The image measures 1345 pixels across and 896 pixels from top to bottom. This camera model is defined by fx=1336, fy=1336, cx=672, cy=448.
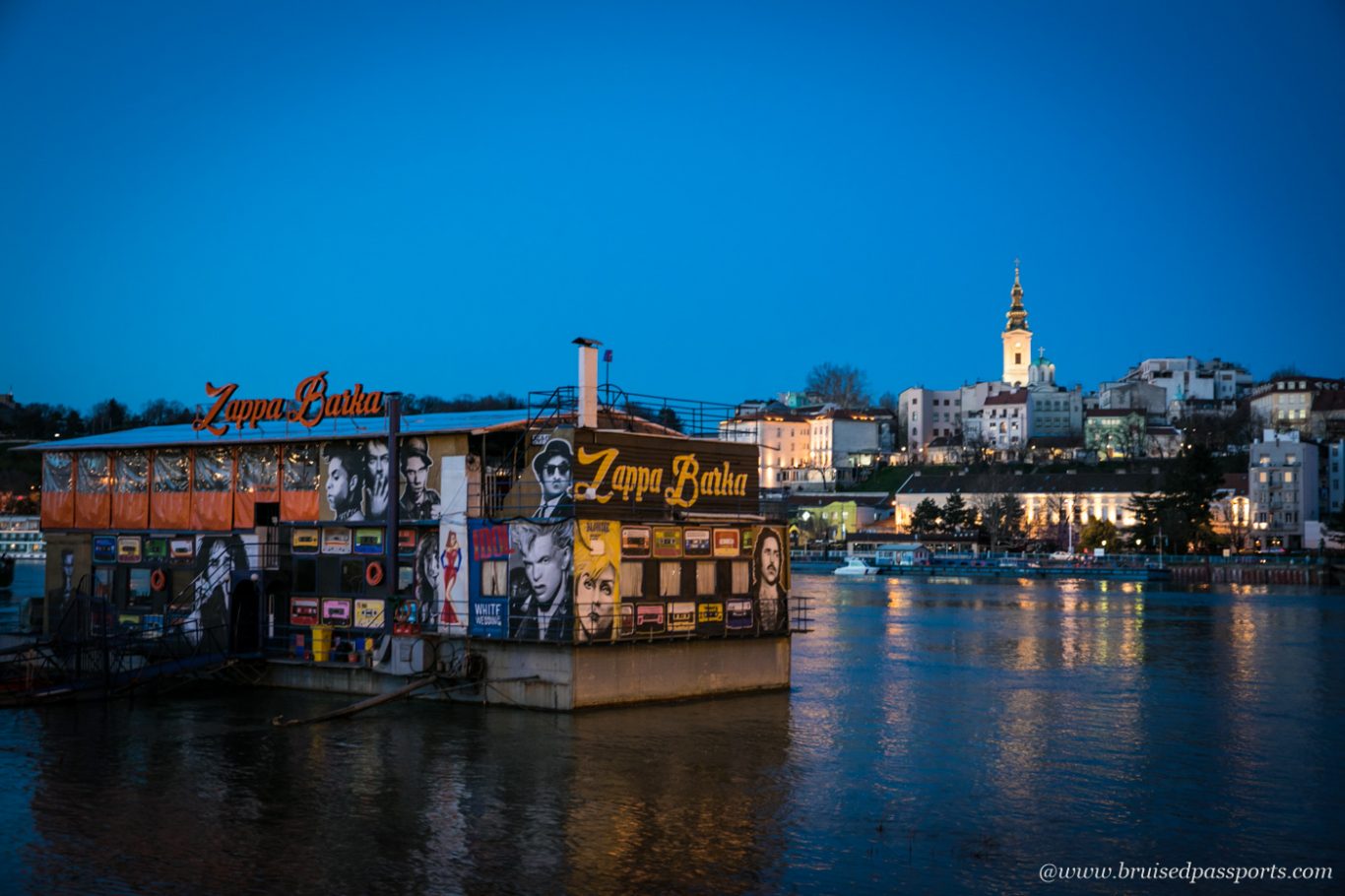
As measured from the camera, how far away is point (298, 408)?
38.9 metres

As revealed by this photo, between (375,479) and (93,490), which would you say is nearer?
(375,479)

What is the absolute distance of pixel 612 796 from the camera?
2523 cm

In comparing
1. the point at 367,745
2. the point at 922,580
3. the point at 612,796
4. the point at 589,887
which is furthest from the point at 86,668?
the point at 922,580

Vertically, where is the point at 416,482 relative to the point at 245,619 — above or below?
above

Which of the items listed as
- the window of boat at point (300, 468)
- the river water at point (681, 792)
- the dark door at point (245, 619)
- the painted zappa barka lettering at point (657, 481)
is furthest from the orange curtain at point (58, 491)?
the painted zappa barka lettering at point (657, 481)

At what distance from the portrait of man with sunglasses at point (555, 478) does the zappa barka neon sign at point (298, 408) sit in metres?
6.25

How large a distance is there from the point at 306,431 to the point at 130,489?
7.10 metres

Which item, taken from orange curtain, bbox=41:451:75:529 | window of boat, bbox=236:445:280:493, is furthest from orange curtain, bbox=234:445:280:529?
orange curtain, bbox=41:451:75:529

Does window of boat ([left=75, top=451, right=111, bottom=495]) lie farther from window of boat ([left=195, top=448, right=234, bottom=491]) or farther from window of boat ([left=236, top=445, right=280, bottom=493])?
window of boat ([left=236, top=445, right=280, bottom=493])

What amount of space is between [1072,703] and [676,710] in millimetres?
14113

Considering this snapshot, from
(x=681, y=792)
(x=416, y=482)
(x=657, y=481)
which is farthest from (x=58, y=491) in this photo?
(x=681, y=792)

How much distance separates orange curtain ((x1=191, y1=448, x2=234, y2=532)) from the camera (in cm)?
3981

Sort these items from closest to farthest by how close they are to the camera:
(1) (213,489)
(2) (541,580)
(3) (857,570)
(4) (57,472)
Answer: (2) (541,580), (1) (213,489), (4) (57,472), (3) (857,570)

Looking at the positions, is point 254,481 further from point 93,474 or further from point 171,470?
point 93,474
